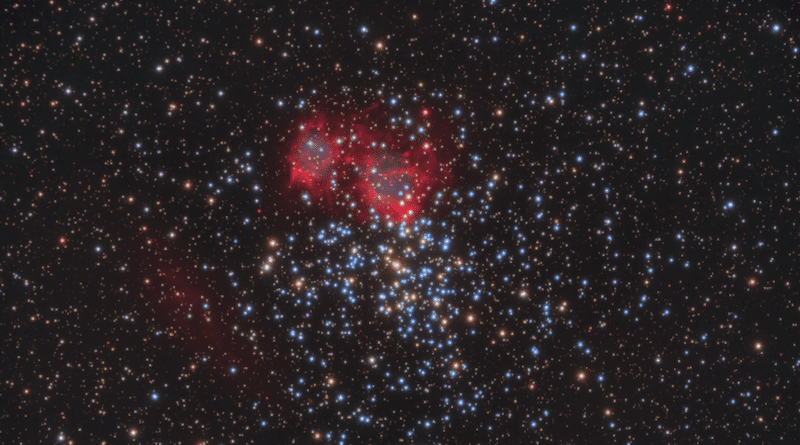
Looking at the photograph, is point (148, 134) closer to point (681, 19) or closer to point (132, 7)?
point (132, 7)

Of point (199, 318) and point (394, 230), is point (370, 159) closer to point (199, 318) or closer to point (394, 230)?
point (394, 230)

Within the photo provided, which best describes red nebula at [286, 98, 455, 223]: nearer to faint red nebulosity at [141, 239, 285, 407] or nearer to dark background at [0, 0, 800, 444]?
dark background at [0, 0, 800, 444]

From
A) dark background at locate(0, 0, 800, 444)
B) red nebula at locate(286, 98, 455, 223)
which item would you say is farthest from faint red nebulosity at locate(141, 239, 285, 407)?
red nebula at locate(286, 98, 455, 223)

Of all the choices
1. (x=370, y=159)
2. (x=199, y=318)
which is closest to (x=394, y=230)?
(x=370, y=159)

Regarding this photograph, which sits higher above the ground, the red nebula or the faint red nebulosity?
the red nebula

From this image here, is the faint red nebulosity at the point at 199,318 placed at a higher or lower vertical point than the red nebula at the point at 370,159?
lower

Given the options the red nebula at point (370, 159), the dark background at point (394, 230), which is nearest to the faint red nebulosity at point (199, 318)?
the dark background at point (394, 230)

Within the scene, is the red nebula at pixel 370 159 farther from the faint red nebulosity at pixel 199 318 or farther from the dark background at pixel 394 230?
the faint red nebulosity at pixel 199 318

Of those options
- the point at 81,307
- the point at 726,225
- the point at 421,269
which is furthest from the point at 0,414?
the point at 726,225
